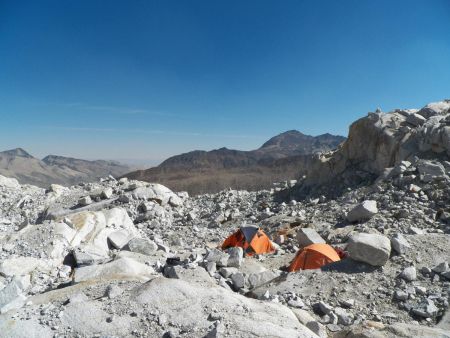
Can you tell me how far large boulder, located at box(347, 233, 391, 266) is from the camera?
338 inches

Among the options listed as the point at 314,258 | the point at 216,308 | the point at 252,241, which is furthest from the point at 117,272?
the point at 252,241

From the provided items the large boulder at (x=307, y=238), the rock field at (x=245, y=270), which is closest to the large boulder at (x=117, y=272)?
the rock field at (x=245, y=270)

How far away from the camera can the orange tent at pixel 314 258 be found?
9397 mm

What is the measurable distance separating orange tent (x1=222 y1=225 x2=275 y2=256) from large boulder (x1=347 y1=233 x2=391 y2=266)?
3.96 meters

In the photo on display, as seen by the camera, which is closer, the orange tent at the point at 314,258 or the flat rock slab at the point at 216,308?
the flat rock slab at the point at 216,308

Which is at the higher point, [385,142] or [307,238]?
[385,142]

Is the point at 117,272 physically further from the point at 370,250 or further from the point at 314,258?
the point at 370,250

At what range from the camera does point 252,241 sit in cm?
1239

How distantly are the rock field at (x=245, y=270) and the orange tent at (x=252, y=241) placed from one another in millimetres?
586

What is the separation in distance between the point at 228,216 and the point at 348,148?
9562mm

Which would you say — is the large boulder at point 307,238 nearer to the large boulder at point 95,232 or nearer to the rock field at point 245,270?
the rock field at point 245,270

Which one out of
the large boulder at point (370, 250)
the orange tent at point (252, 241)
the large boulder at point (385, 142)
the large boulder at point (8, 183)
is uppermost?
the large boulder at point (385, 142)

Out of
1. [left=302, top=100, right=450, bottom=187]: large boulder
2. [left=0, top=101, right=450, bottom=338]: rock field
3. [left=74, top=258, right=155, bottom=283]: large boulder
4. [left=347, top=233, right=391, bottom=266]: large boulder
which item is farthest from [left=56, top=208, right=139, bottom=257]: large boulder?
[left=302, top=100, right=450, bottom=187]: large boulder

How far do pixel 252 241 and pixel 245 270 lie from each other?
2.83m
